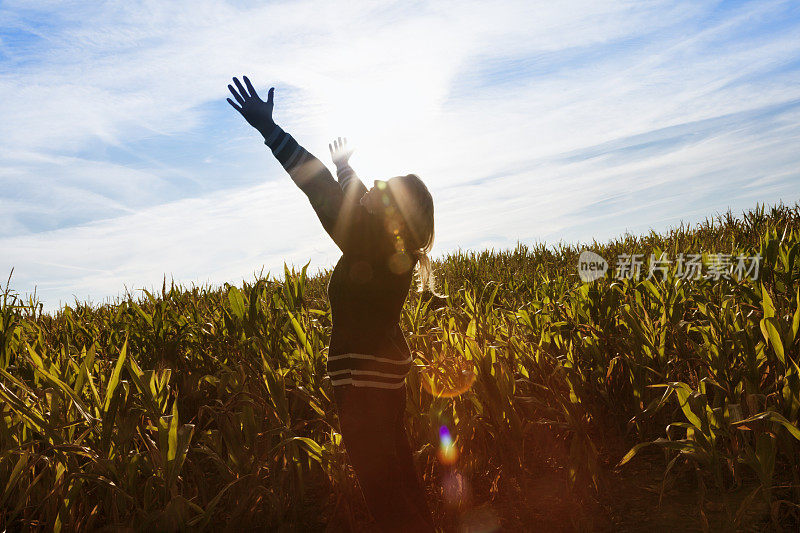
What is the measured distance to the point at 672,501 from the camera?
246 cm

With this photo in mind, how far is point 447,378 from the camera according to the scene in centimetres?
311

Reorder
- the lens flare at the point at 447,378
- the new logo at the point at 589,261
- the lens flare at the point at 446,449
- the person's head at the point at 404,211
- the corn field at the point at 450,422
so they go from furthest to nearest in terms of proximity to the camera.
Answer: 1. the new logo at the point at 589,261
2. the lens flare at the point at 447,378
3. the lens flare at the point at 446,449
4. the corn field at the point at 450,422
5. the person's head at the point at 404,211

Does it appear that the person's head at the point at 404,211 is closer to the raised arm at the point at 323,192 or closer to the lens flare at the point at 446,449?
the raised arm at the point at 323,192

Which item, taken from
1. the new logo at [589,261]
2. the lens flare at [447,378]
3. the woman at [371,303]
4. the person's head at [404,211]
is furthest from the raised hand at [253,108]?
the new logo at [589,261]

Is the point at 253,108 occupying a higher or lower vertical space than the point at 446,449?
higher

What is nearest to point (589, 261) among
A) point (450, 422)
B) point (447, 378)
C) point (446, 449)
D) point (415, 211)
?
point (447, 378)

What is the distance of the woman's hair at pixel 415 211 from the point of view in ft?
7.16

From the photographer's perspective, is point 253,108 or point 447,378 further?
point 447,378

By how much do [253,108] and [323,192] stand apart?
20.2 inches

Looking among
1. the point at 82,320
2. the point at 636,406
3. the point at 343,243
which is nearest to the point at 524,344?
the point at 636,406

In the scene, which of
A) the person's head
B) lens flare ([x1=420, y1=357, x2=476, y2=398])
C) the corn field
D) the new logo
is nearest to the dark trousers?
the corn field

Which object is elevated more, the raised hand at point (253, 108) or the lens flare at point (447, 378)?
the raised hand at point (253, 108)

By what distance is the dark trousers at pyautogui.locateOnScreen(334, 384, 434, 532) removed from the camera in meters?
2.18

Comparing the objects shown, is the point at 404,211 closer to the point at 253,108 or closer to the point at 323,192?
the point at 323,192
